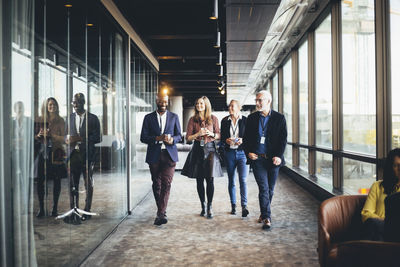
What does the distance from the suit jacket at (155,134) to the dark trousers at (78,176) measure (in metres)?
1.05

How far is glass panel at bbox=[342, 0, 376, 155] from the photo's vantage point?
4449 mm

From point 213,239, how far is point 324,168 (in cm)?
377

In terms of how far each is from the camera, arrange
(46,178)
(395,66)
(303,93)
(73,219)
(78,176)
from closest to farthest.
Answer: (46,178)
(73,219)
(78,176)
(395,66)
(303,93)

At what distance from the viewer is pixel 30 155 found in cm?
214

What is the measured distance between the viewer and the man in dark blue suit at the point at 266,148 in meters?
4.09

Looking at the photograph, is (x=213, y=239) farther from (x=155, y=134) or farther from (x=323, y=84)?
(x=323, y=84)

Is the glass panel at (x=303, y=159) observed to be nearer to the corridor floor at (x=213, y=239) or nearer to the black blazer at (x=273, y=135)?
the corridor floor at (x=213, y=239)

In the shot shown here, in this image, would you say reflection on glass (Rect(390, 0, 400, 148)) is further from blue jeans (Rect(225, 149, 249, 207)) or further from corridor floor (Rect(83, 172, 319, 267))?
blue jeans (Rect(225, 149, 249, 207))

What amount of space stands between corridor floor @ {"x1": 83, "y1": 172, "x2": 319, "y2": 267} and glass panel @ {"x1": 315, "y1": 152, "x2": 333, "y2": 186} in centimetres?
93

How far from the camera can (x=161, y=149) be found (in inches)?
175

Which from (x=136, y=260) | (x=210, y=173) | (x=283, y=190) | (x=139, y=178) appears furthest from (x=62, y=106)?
(x=283, y=190)

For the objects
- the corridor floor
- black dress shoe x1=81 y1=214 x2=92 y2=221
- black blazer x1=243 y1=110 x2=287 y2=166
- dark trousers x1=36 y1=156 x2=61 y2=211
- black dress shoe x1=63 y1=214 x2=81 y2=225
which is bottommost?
the corridor floor

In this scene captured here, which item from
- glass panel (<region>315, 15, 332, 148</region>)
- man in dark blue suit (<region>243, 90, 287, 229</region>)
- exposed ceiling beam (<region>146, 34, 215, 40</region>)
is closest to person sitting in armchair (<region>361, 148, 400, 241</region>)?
man in dark blue suit (<region>243, 90, 287, 229</region>)

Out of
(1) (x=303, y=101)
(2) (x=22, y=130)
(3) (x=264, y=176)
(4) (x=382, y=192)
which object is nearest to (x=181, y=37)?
(1) (x=303, y=101)
